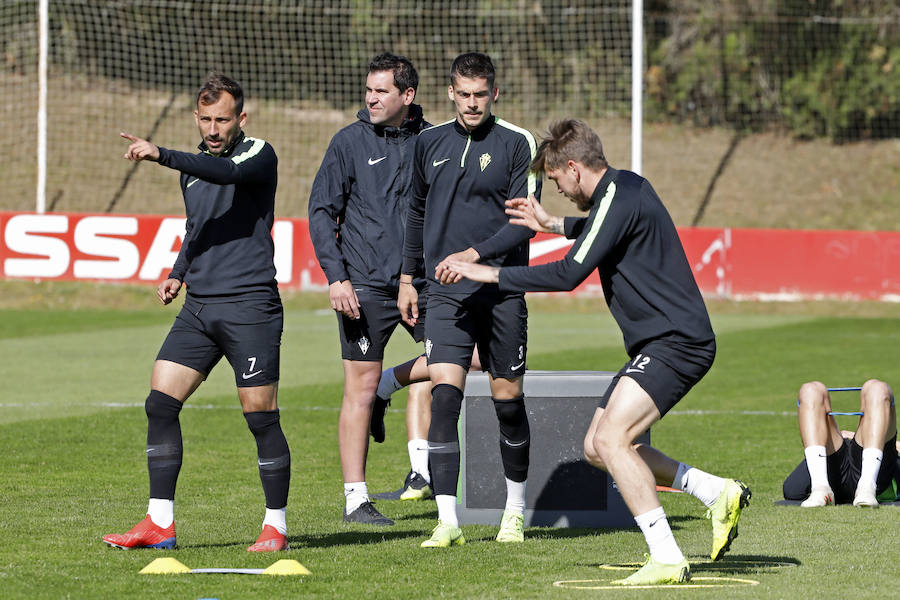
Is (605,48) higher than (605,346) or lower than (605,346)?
higher

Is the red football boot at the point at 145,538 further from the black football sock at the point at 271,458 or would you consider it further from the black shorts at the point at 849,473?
the black shorts at the point at 849,473

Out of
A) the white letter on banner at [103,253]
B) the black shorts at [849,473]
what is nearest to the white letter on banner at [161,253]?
the white letter on banner at [103,253]

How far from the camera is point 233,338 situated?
639cm

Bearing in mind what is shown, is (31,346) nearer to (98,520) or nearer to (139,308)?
(139,308)

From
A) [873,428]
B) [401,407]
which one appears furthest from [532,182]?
[401,407]

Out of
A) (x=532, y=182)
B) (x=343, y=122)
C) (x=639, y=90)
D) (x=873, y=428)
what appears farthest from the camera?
(x=343, y=122)

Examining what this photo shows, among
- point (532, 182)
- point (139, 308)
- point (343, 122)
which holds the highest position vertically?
point (532, 182)

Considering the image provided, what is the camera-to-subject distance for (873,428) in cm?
783

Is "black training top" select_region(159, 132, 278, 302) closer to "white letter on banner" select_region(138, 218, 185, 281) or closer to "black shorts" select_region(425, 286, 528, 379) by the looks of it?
"black shorts" select_region(425, 286, 528, 379)

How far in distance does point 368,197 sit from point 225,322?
146cm

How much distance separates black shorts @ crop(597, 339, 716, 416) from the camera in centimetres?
574

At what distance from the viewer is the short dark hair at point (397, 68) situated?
24.3 feet

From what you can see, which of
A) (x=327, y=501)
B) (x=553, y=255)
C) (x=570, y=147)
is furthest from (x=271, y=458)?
(x=553, y=255)

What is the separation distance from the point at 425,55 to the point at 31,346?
16.2m
